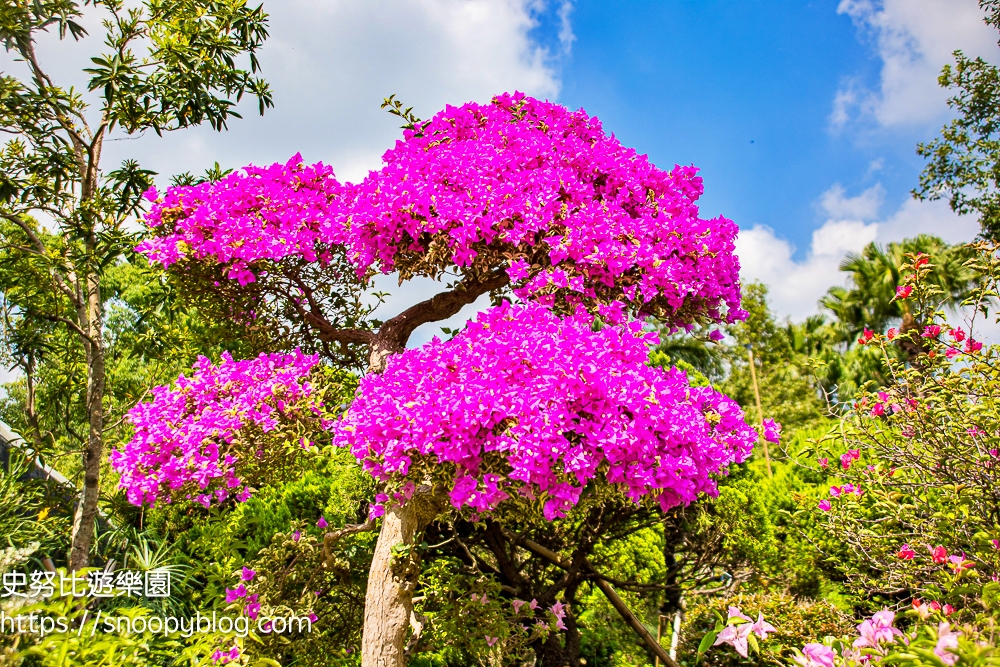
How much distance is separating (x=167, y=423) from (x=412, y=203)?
2.15 metres

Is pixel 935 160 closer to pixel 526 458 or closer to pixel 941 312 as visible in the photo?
pixel 941 312

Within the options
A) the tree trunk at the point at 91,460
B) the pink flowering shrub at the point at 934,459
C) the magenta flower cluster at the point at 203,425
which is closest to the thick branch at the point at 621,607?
the pink flowering shrub at the point at 934,459

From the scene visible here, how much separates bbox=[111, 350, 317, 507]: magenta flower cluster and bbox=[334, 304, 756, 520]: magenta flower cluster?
1029 millimetres

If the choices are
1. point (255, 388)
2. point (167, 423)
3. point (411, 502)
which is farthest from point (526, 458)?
point (167, 423)

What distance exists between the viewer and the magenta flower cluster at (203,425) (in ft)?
14.6

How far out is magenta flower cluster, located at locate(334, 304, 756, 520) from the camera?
3402 millimetres

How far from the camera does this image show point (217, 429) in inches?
176

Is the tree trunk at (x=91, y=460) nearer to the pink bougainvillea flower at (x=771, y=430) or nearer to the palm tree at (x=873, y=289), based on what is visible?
the pink bougainvillea flower at (x=771, y=430)

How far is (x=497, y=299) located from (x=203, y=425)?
2.27 metres

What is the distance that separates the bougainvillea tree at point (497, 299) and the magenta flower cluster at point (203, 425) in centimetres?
4

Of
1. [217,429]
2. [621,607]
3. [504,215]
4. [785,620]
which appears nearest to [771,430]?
[504,215]

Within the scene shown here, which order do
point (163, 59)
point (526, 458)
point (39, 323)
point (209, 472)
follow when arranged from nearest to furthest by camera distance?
point (526, 458), point (209, 472), point (163, 59), point (39, 323)

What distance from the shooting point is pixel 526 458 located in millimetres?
3299

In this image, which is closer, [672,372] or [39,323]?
[672,372]
